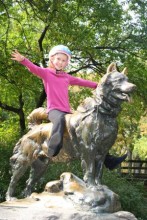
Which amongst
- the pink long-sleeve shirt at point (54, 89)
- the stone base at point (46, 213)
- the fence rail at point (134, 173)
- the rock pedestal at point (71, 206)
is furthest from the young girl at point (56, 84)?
the fence rail at point (134, 173)

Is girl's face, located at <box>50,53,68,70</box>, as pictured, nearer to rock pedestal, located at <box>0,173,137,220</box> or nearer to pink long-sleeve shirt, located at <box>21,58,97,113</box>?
pink long-sleeve shirt, located at <box>21,58,97,113</box>

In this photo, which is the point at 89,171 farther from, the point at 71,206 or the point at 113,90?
the point at 113,90

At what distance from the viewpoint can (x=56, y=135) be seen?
5.14 metres

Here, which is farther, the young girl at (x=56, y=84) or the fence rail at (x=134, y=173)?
the fence rail at (x=134, y=173)

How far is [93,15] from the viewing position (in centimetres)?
1359

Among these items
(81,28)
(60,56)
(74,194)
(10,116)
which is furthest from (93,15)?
(74,194)

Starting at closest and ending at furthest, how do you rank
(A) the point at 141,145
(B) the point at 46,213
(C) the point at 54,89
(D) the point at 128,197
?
(B) the point at 46,213 → (C) the point at 54,89 → (D) the point at 128,197 → (A) the point at 141,145

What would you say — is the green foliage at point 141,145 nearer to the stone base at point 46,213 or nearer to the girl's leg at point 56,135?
the girl's leg at point 56,135

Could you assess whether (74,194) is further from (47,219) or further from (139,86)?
(139,86)

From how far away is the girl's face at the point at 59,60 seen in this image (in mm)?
5523

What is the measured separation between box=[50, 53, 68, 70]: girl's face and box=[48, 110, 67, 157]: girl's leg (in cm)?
71

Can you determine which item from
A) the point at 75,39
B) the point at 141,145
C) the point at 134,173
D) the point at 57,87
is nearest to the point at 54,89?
the point at 57,87

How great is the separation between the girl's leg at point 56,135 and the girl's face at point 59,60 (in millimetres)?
711

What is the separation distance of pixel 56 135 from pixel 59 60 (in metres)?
1.08
